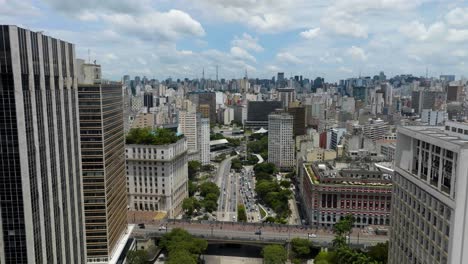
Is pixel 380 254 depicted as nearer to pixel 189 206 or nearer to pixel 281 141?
pixel 189 206

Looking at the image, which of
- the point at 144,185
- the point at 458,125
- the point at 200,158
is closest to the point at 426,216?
the point at 458,125

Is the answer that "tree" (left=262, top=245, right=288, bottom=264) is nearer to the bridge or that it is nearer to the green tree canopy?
the bridge

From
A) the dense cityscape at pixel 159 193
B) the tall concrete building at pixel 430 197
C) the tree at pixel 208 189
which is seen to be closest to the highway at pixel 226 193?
the dense cityscape at pixel 159 193

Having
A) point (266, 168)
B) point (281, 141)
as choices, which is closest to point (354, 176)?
point (266, 168)

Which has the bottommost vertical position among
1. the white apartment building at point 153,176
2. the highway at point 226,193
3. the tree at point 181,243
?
the highway at point 226,193

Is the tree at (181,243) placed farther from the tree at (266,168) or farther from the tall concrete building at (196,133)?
the tall concrete building at (196,133)

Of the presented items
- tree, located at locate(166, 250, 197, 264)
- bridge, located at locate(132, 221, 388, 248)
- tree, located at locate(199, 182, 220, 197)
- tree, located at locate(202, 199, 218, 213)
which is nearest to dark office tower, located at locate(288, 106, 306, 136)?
tree, located at locate(199, 182, 220, 197)

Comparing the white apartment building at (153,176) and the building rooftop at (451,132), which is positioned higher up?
the building rooftop at (451,132)

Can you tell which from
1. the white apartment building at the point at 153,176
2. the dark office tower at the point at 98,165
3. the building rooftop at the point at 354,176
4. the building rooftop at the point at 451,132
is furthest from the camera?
the white apartment building at the point at 153,176
